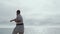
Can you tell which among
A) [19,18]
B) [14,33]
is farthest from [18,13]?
[14,33]

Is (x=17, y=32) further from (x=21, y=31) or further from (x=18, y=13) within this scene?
(x=18, y=13)

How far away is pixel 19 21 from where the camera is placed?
13617mm

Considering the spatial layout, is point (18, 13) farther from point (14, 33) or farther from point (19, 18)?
point (14, 33)

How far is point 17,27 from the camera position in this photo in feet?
45.0

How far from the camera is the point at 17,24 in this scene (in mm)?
13695

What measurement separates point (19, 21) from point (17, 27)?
0.36 meters

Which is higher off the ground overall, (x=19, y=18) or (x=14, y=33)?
(x=19, y=18)

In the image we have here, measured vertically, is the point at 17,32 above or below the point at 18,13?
below

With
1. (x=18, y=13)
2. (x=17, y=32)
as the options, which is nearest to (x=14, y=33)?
(x=17, y=32)

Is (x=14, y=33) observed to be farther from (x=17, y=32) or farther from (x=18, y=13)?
(x=18, y=13)

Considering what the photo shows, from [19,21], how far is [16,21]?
17 centimetres

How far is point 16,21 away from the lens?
13.6m

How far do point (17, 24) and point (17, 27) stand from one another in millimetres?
167

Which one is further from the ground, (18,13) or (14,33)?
(18,13)
